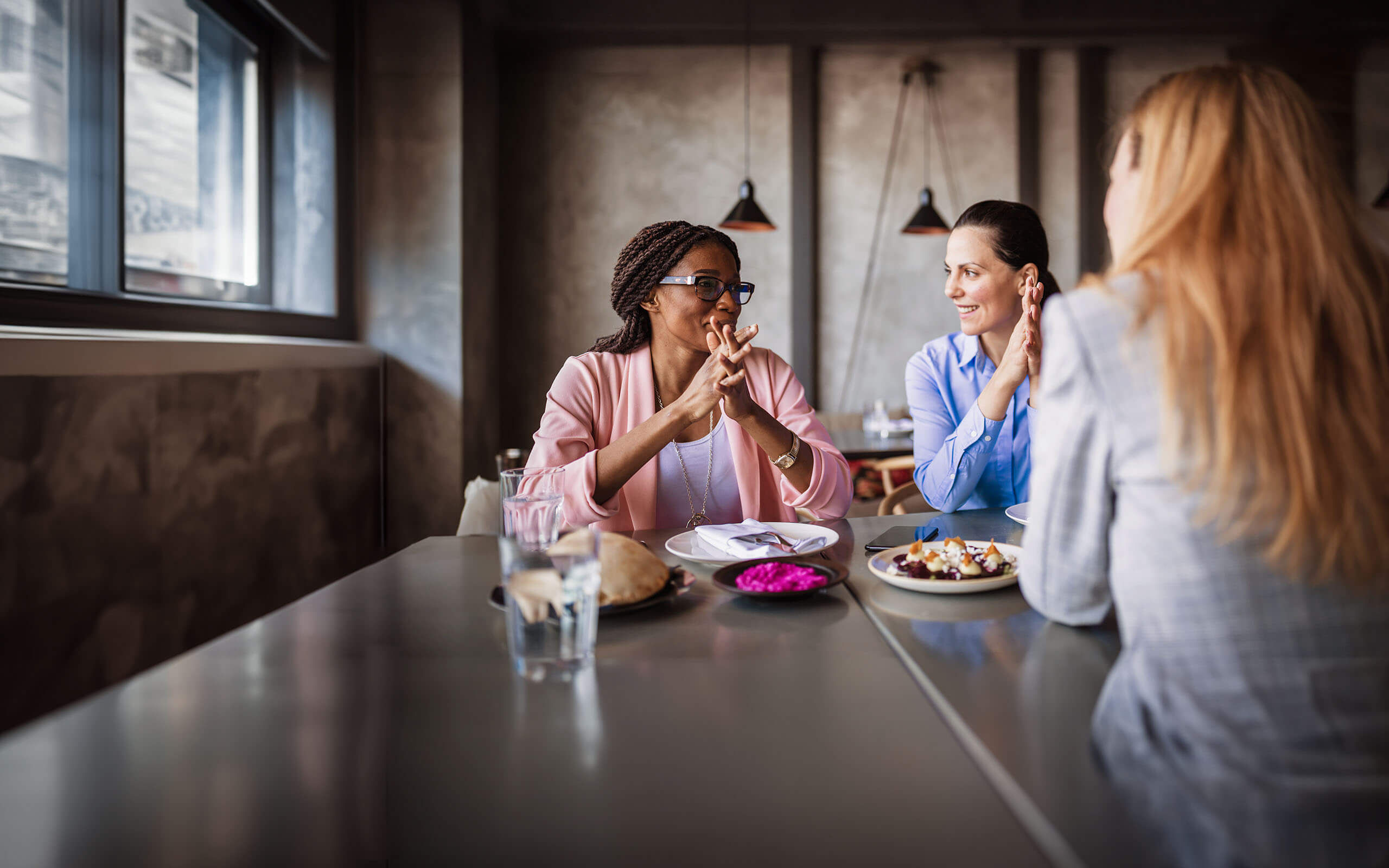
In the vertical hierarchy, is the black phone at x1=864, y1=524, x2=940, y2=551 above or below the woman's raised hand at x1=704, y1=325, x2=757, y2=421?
below

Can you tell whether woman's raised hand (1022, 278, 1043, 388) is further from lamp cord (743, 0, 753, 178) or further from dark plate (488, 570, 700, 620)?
lamp cord (743, 0, 753, 178)

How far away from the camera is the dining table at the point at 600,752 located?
0.59m

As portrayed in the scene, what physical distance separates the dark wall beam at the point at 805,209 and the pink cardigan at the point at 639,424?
338 centimetres

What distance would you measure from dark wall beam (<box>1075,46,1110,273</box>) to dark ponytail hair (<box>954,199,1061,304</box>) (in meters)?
3.67

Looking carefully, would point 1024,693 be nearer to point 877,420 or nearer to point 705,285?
point 705,285

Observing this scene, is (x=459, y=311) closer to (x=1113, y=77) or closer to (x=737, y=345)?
(x=737, y=345)

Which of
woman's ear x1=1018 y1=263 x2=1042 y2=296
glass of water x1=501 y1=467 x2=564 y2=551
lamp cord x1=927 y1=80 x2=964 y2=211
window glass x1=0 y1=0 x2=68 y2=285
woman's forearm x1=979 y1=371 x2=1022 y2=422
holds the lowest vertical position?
glass of water x1=501 y1=467 x2=564 y2=551

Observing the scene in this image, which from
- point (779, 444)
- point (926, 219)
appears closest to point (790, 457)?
point (779, 444)

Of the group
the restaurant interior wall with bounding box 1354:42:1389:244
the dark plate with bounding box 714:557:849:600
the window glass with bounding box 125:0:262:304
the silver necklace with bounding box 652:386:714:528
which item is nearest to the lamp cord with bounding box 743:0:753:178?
the window glass with bounding box 125:0:262:304

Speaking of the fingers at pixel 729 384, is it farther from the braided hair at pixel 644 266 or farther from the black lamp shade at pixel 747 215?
the black lamp shade at pixel 747 215

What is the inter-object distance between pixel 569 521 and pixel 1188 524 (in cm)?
120

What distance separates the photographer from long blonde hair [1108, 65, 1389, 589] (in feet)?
2.16

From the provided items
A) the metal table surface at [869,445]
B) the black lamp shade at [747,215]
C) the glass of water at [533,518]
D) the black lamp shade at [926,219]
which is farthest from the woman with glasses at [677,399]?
the black lamp shade at [926,219]

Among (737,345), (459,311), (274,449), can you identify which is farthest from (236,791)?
(459,311)
